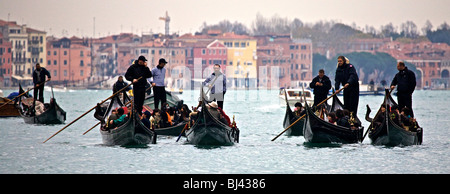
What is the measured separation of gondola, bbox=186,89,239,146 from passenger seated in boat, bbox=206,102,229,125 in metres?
0.13

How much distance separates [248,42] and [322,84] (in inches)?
3481

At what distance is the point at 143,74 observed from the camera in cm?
1441

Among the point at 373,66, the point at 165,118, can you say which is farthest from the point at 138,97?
the point at 373,66

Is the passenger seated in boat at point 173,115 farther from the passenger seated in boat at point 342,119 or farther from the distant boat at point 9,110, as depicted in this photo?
the distant boat at point 9,110

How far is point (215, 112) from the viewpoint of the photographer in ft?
46.1

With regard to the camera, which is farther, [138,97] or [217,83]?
[217,83]

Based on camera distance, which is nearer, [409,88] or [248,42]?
[409,88]

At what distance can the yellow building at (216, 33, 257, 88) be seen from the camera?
102 metres

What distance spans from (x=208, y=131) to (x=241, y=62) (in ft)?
291

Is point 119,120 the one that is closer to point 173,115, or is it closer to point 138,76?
point 138,76

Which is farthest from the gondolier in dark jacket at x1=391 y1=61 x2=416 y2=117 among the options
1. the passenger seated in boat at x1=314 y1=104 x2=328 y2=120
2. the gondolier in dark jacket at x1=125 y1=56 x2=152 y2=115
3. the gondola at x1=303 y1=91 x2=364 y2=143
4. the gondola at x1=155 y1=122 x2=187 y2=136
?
the gondolier in dark jacket at x1=125 y1=56 x2=152 y2=115

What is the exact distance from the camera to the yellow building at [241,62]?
10156 centimetres
